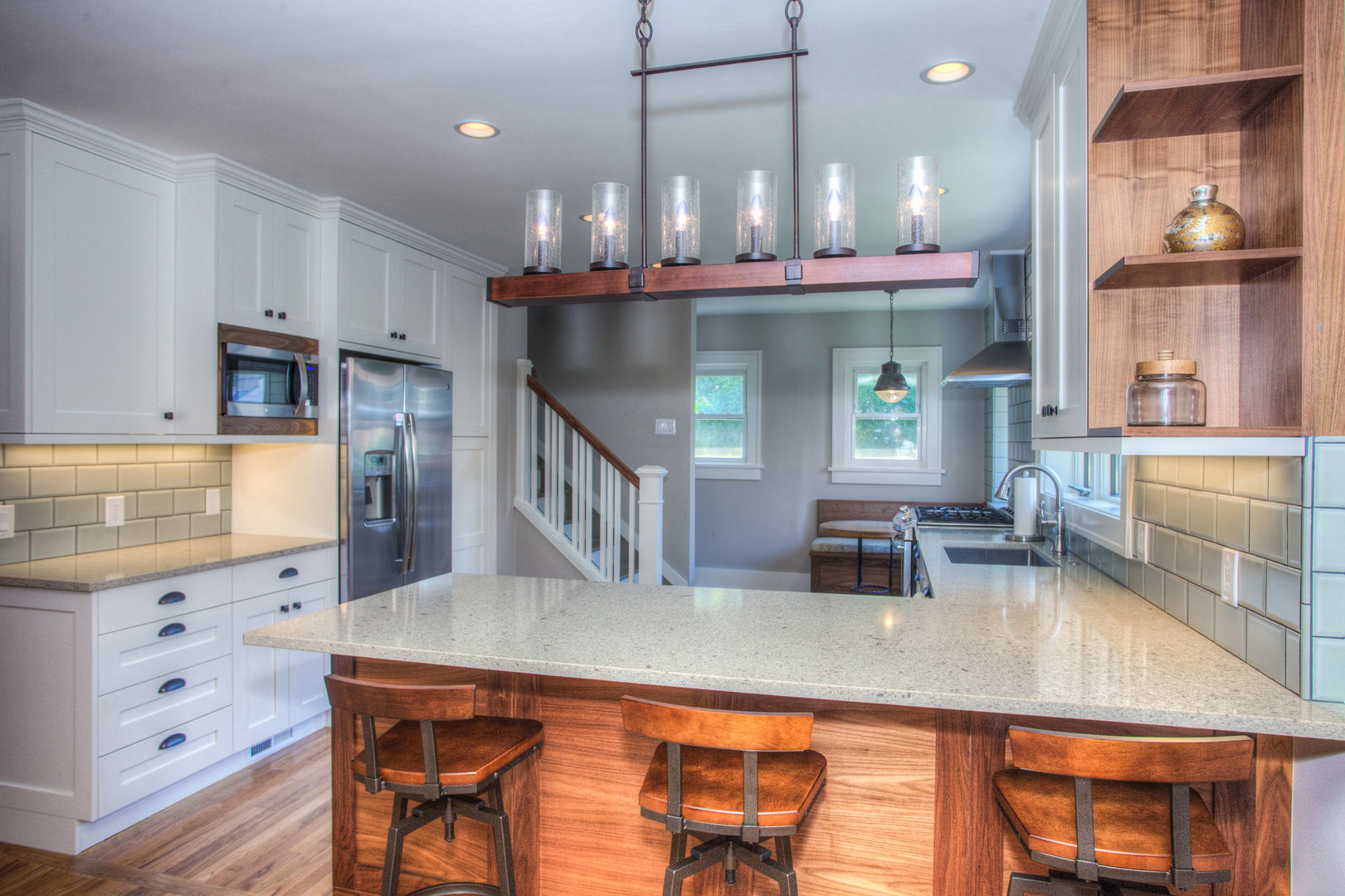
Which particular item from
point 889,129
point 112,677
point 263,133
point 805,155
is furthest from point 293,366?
point 889,129

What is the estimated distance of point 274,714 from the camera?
318cm

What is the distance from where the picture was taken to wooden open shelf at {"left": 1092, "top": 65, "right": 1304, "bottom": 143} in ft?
4.77

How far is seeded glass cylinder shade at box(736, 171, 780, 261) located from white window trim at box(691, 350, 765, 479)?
482cm

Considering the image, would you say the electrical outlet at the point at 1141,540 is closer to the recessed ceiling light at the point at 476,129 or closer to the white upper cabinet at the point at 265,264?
the recessed ceiling light at the point at 476,129

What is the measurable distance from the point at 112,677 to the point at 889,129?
325 centimetres

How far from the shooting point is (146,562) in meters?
2.86

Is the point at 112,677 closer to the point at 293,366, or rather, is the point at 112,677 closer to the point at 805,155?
the point at 293,366

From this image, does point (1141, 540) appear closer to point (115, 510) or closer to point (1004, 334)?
point (1004, 334)

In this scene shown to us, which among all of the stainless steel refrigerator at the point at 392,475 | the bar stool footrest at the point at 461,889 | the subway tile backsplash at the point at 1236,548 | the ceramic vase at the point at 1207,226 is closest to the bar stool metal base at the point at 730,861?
the bar stool footrest at the point at 461,889

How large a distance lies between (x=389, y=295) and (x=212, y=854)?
2.55m

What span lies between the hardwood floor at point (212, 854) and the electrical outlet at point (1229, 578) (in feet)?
8.25

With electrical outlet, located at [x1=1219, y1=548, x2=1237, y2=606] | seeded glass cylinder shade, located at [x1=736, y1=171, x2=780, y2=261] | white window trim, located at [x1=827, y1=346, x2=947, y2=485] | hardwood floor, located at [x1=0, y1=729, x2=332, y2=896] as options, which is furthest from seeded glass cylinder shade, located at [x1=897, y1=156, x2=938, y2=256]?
white window trim, located at [x1=827, y1=346, x2=947, y2=485]

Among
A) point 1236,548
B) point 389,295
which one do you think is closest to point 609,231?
point 1236,548

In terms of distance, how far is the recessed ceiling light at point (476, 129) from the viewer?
263 centimetres
